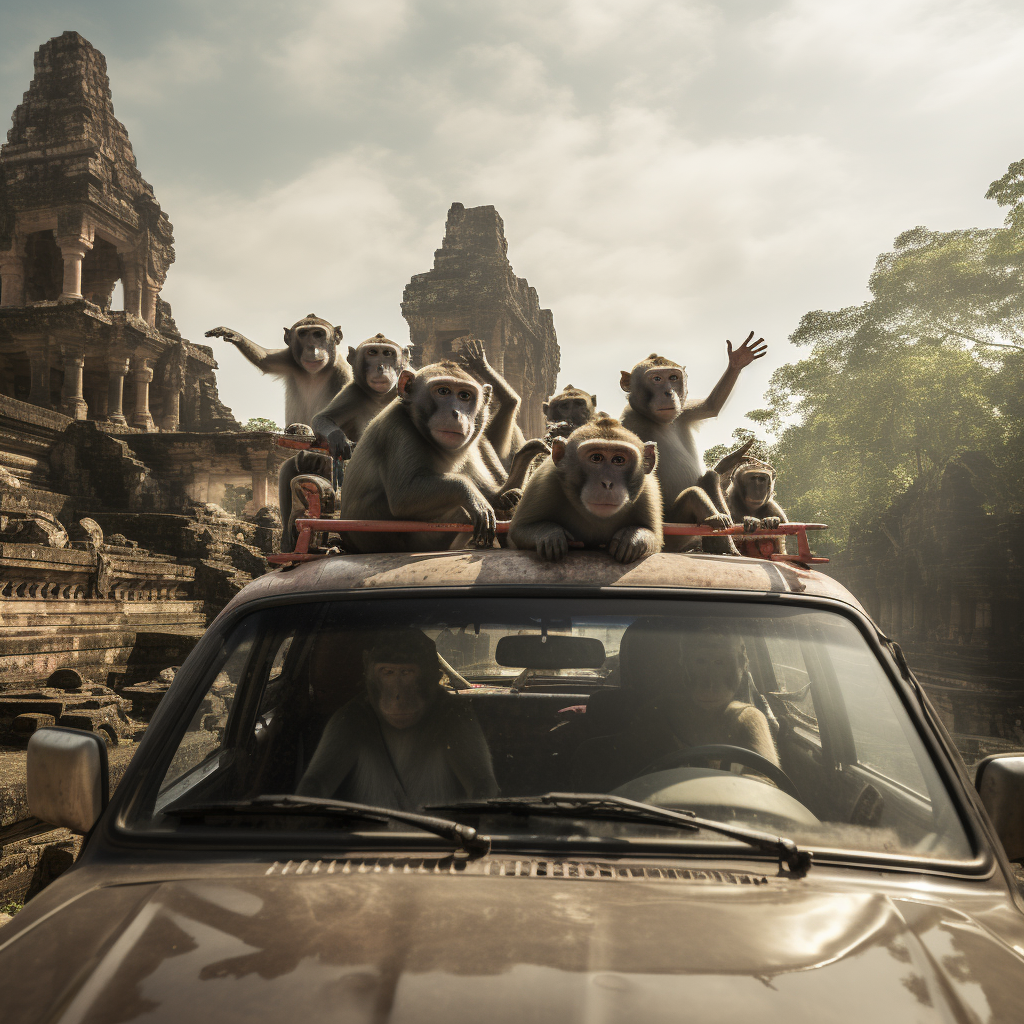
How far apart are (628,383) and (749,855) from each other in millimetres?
3082

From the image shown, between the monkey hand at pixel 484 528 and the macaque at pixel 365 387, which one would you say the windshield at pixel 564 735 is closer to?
the monkey hand at pixel 484 528

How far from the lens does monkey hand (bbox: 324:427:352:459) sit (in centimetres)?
355

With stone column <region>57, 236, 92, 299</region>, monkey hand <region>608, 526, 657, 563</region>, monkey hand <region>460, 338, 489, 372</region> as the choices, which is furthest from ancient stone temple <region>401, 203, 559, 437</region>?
monkey hand <region>608, 526, 657, 563</region>

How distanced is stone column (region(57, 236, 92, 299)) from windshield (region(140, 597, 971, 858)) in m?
24.8

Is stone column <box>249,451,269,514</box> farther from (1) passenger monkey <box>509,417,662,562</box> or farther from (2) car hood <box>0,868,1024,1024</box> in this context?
(2) car hood <box>0,868,1024,1024</box>

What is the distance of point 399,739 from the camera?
1776 millimetres

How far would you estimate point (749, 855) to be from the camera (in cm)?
133

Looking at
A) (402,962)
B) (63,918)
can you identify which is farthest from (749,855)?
(63,918)

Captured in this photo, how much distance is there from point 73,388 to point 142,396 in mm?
2183

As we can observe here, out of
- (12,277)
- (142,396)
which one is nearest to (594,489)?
(142,396)

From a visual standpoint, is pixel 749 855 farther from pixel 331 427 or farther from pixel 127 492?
pixel 127 492

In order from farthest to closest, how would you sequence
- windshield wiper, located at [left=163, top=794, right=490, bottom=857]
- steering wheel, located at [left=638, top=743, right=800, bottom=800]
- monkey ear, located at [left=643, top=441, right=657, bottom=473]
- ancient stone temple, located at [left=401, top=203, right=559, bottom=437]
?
ancient stone temple, located at [left=401, top=203, right=559, bottom=437] < monkey ear, located at [left=643, top=441, right=657, bottom=473] < steering wheel, located at [left=638, top=743, right=800, bottom=800] < windshield wiper, located at [left=163, top=794, right=490, bottom=857]

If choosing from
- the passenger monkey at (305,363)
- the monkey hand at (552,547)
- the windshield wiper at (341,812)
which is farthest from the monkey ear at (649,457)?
the passenger monkey at (305,363)

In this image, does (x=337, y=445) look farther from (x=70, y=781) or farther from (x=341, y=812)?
(x=341, y=812)
